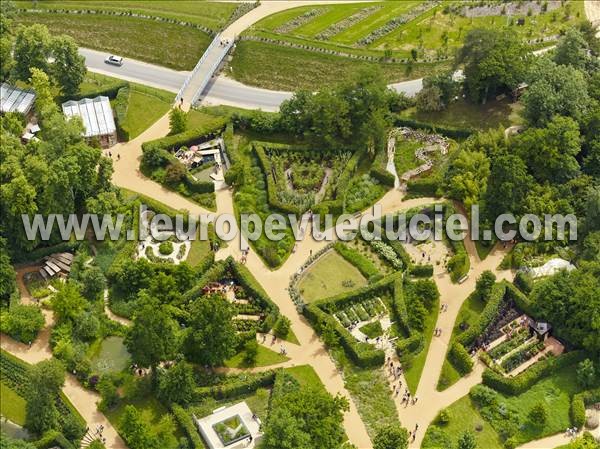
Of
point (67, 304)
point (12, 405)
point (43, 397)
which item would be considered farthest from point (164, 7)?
point (43, 397)

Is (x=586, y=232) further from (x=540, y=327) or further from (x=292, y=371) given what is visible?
(x=292, y=371)

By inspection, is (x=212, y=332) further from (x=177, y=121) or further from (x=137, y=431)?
(x=177, y=121)

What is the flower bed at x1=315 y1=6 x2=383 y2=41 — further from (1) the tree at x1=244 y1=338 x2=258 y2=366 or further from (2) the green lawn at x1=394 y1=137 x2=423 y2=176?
(1) the tree at x1=244 y1=338 x2=258 y2=366

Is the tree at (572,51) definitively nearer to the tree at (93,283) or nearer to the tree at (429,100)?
the tree at (429,100)

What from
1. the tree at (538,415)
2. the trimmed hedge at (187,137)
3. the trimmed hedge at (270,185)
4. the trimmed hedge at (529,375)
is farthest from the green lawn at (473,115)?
the tree at (538,415)

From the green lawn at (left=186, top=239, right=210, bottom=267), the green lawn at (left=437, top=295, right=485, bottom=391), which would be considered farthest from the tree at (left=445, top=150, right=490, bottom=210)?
the green lawn at (left=186, top=239, right=210, bottom=267)

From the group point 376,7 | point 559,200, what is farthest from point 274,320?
point 376,7
